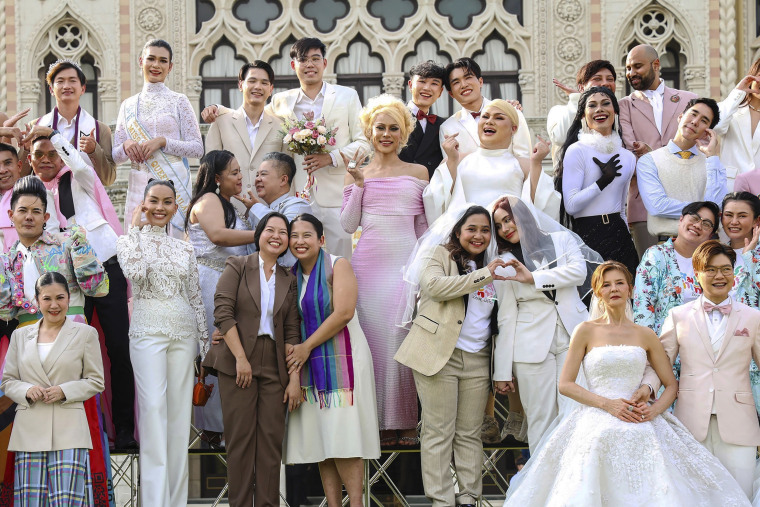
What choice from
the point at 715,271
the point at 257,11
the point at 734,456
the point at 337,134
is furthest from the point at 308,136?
the point at 257,11

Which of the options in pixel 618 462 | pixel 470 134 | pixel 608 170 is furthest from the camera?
pixel 470 134

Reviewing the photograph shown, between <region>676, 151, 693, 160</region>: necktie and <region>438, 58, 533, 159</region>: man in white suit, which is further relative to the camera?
<region>438, 58, 533, 159</region>: man in white suit

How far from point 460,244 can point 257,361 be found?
61.3 inches

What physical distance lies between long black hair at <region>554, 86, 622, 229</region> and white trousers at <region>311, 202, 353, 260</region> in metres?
1.67

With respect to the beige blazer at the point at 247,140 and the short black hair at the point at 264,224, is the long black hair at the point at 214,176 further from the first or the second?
the beige blazer at the point at 247,140

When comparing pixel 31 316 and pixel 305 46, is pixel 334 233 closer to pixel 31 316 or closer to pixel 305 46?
pixel 305 46

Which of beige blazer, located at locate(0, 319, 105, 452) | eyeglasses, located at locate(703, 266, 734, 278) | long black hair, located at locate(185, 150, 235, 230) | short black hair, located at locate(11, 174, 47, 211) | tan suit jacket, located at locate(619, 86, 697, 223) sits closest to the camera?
eyeglasses, located at locate(703, 266, 734, 278)

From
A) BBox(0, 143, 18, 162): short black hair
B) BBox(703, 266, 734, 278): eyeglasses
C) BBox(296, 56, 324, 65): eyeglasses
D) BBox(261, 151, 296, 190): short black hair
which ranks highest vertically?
BBox(296, 56, 324, 65): eyeglasses

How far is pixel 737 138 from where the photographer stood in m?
9.66

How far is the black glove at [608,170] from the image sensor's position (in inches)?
340

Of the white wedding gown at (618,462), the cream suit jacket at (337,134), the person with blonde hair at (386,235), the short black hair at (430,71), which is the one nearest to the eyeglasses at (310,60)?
the cream suit jacket at (337,134)

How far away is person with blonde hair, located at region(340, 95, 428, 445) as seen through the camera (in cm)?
830

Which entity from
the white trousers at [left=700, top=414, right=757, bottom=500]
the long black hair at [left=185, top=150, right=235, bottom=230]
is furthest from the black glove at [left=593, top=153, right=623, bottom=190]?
the long black hair at [left=185, top=150, right=235, bottom=230]

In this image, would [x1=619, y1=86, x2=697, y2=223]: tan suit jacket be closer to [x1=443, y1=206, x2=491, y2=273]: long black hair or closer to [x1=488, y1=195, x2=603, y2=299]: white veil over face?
[x1=488, y1=195, x2=603, y2=299]: white veil over face
